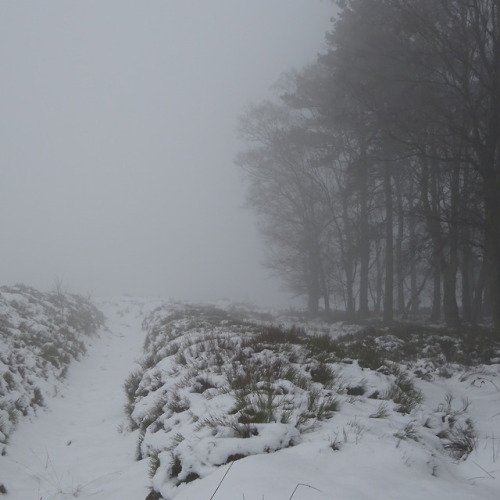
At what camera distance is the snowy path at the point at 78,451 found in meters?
3.80

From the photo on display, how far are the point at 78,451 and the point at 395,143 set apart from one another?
418 inches

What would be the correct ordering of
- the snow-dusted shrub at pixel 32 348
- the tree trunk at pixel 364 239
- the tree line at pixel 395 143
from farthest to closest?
the tree trunk at pixel 364 239, the tree line at pixel 395 143, the snow-dusted shrub at pixel 32 348

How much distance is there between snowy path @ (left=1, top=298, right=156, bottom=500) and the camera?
3.80 metres

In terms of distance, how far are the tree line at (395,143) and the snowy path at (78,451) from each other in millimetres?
8376

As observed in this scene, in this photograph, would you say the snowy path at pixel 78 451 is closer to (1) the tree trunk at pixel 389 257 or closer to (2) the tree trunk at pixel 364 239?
(1) the tree trunk at pixel 389 257

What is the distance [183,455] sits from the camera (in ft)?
10.7

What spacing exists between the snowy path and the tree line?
838cm

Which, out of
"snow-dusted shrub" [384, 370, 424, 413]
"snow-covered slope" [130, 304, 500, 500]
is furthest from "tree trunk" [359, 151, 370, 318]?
"snow-covered slope" [130, 304, 500, 500]

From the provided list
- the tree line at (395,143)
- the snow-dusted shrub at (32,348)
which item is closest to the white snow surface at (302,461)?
the snow-dusted shrub at (32,348)

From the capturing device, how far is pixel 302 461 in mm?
2895

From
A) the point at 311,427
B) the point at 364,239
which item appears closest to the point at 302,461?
the point at 311,427

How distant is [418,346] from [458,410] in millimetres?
4232

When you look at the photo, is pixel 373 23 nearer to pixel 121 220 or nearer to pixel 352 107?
pixel 352 107

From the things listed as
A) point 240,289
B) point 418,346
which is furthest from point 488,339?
point 240,289
